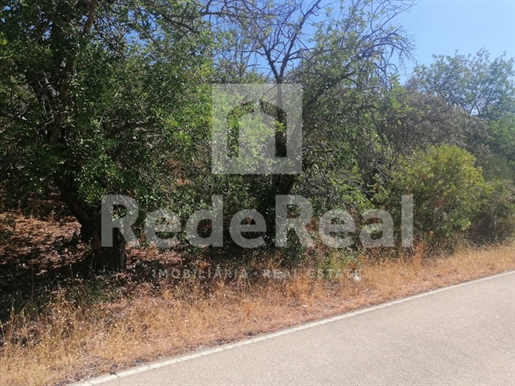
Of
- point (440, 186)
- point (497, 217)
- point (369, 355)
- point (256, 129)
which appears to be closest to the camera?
point (369, 355)

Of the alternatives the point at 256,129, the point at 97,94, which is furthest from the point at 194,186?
the point at 97,94

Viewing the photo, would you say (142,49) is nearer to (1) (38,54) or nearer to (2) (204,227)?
(1) (38,54)

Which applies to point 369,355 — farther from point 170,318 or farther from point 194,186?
point 194,186

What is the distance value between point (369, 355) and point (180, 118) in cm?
393

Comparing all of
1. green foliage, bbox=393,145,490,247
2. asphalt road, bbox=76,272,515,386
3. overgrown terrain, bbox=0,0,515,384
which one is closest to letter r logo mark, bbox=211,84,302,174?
overgrown terrain, bbox=0,0,515,384

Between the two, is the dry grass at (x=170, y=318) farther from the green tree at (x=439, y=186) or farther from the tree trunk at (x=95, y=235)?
the green tree at (x=439, y=186)

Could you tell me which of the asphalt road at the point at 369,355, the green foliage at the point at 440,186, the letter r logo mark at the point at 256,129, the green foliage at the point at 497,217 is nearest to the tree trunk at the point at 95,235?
the letter r logo mark at the point at 256,129

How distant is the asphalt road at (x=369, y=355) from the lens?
3416mm

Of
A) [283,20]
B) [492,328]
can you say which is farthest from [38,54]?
[492,328]

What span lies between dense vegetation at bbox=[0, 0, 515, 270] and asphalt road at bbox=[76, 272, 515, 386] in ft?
8.91

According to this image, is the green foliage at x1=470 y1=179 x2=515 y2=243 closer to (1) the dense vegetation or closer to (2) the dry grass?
(1) the dense vegetation

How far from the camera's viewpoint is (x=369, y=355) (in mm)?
3908

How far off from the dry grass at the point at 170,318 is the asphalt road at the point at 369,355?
36cm

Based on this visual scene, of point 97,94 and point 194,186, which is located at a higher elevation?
point 97,94
